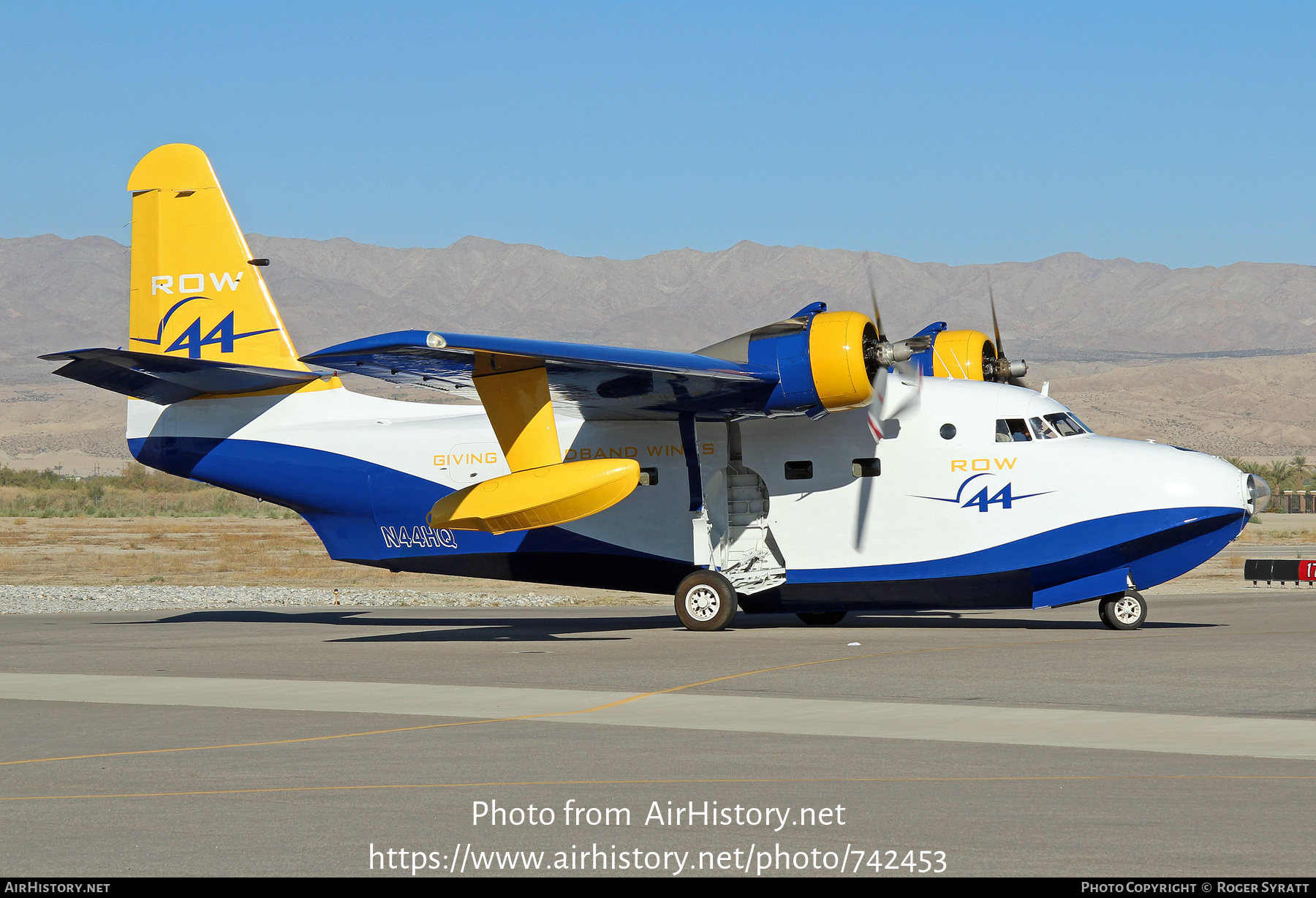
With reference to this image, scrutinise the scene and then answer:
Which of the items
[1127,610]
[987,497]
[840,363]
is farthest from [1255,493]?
[840,363]

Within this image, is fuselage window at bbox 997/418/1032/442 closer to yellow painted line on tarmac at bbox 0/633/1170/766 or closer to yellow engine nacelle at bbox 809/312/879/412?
yellow engine nacelle at bbox 809/312/879/412

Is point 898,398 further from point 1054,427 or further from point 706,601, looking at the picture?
point 706,601

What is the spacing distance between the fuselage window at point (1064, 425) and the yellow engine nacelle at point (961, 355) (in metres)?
3.78

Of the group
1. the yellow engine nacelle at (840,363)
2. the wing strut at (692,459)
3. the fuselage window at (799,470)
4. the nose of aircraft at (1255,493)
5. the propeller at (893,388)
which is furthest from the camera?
the fuselage window at (799,470)

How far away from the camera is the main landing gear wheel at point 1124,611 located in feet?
60.4

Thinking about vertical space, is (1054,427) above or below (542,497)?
above

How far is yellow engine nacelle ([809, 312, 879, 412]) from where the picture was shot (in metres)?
17.8

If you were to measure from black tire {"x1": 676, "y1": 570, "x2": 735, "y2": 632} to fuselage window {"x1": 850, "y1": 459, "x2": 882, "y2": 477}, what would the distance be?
248 cm

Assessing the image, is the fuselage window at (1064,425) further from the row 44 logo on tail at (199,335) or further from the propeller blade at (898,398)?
the row 44 logo on tail at (199,335)

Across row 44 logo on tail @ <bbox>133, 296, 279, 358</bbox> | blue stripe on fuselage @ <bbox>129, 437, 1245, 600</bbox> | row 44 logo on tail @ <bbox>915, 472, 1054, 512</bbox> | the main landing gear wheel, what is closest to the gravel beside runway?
Result: blue stripe on fuselage @ <bbox>129, 437, 1245, 600</bbox>

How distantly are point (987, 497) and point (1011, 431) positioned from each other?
1030 millimetres

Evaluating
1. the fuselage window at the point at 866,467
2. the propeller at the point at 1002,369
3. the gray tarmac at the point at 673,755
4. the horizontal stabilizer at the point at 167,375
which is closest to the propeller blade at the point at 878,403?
the fuselage window at the point at 866,467

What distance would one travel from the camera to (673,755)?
9.25 m

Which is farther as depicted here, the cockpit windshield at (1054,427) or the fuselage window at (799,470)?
the fuselage window at (799,470)
